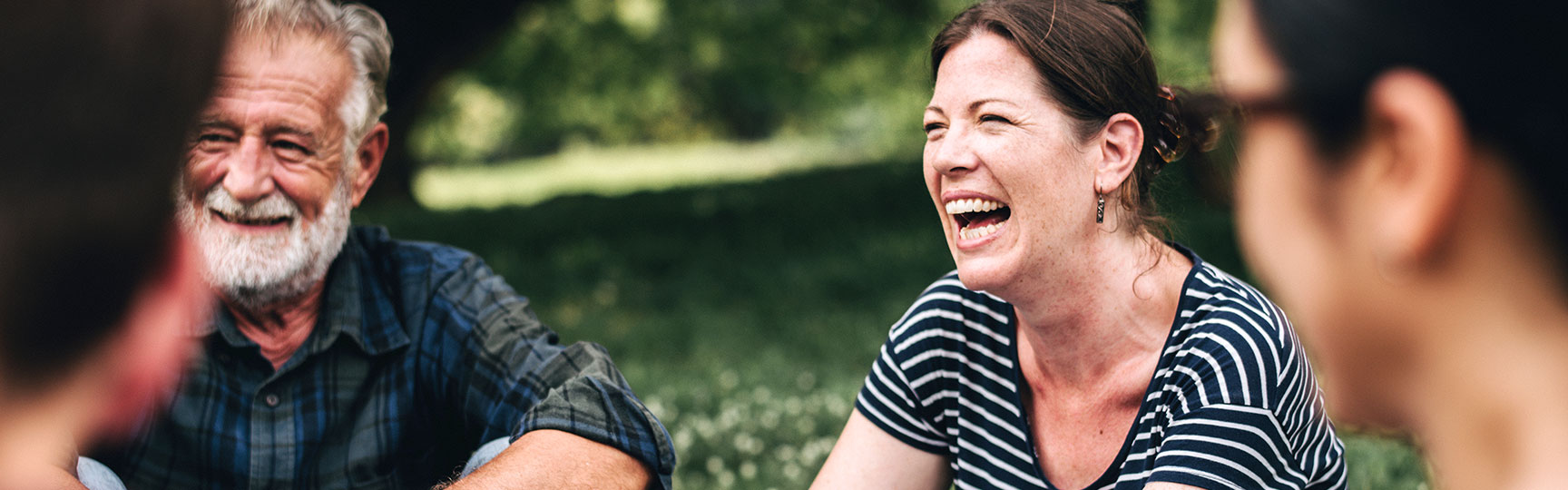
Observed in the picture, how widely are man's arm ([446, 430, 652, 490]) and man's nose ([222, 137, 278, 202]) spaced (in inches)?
35.4

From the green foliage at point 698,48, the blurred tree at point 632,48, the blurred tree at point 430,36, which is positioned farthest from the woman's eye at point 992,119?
the blurred tree at point 430,36

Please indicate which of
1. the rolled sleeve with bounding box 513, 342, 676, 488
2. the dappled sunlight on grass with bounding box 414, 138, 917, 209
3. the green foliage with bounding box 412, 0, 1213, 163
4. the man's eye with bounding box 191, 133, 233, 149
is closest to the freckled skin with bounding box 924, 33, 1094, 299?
the rolled sleeve with bounding box 513, 342, 676, 488

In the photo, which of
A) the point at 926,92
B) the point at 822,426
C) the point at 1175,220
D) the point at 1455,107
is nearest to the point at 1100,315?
the point at 1175,220

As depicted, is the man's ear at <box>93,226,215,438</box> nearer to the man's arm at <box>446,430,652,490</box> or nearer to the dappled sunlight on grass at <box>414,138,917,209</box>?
the man's arm at <box>446,430,652,490</box>

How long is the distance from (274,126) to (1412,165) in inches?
99.3

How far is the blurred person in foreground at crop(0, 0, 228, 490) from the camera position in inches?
36.6

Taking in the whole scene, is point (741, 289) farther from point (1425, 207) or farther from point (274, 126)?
point (1425, 207)

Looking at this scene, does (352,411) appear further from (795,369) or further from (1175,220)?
(795,369)

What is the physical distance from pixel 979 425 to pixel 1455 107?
1.94m

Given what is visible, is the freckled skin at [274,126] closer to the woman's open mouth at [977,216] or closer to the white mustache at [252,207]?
the white mustache at [252,207]

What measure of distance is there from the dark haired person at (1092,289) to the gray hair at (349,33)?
141cm

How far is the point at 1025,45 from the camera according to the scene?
2479 millimetres

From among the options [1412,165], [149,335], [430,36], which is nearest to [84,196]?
[149,335]

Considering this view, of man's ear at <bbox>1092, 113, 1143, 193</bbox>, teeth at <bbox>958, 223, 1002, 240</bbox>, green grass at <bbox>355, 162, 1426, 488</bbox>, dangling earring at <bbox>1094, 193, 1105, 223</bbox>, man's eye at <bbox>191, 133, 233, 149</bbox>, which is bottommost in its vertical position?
green grass at <bbox>355, 162, 1426, 488</bbox>
